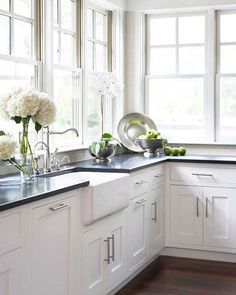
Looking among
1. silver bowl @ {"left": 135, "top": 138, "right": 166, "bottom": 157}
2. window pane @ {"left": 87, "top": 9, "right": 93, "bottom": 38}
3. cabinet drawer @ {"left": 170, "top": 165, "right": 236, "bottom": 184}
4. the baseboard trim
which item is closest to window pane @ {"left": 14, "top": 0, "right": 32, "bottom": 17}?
window pane @ {"left": 87, "top": 9, "right": 93, "bottom": 38}

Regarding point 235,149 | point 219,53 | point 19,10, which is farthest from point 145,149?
point 19,10

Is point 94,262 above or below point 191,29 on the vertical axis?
below

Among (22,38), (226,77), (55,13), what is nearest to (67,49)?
(55,13)

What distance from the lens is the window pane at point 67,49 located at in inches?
177

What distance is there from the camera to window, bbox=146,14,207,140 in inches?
216

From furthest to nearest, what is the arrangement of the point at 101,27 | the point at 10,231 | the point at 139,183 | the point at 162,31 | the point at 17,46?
the point at 162,31 → the point at 101,27 → the point at 139,183 → the point at 17,46 → the point at 10,231

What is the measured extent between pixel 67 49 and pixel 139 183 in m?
1.28

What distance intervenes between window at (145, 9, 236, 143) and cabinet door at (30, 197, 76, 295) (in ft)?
8.45


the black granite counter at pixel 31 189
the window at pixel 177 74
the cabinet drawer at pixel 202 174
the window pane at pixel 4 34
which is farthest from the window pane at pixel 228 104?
the window pane at pixel 4 34

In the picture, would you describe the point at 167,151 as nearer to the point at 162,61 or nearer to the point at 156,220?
the point at 156,220

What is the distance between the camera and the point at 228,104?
541 centimetres

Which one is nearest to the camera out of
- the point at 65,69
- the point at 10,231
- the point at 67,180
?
the point at 10,231

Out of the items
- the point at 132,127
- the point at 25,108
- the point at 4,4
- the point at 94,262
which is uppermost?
the point at 4,4

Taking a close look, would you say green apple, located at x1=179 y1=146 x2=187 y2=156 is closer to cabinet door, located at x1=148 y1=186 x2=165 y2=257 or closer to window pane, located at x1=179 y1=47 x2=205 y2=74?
cabinet door, located at x1=148 y1=186 x2=165 y2=257
